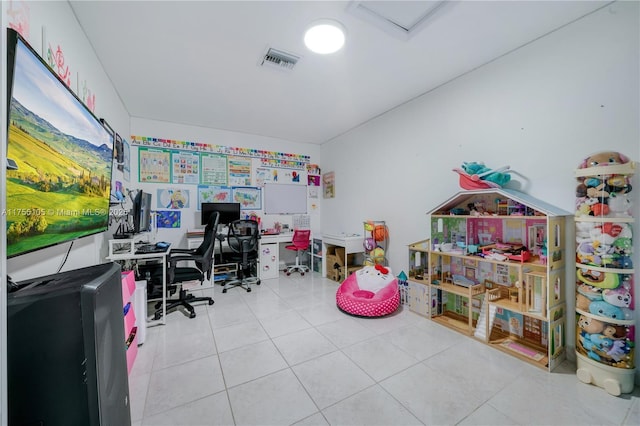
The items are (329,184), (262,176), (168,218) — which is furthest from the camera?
(329,184)

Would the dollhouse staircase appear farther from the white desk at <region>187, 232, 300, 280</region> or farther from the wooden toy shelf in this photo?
the white desk at <region>187, 232, 300, 280</region>

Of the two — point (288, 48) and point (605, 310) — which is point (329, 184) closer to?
point (288, 48)

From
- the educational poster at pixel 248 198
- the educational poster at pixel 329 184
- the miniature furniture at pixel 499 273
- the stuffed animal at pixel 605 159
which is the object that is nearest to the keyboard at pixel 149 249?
the educational poster at pixel 248 198

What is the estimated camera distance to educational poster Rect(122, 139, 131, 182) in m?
3.35

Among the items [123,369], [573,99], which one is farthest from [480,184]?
[123,369]

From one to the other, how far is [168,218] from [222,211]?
2.69ft

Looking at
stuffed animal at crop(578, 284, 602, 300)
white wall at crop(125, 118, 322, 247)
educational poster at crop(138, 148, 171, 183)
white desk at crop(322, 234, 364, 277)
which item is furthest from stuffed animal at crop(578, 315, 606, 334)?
educational poster at crop(138, 148, 171, 183)

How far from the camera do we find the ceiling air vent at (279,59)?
2408 millimetres

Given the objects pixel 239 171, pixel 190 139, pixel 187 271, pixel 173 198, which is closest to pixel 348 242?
pixel 187 271

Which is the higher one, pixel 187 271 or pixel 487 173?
pixel 487 173

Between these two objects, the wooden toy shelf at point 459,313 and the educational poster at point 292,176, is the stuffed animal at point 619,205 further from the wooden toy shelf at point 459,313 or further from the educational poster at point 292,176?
the educational poster at point 292,176

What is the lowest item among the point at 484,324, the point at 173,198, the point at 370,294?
the point at 484,324

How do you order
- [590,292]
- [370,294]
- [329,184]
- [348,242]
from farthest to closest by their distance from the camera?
[329,184], [348,242], [370,294], [590,292]

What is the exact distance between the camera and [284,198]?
16.6ft
